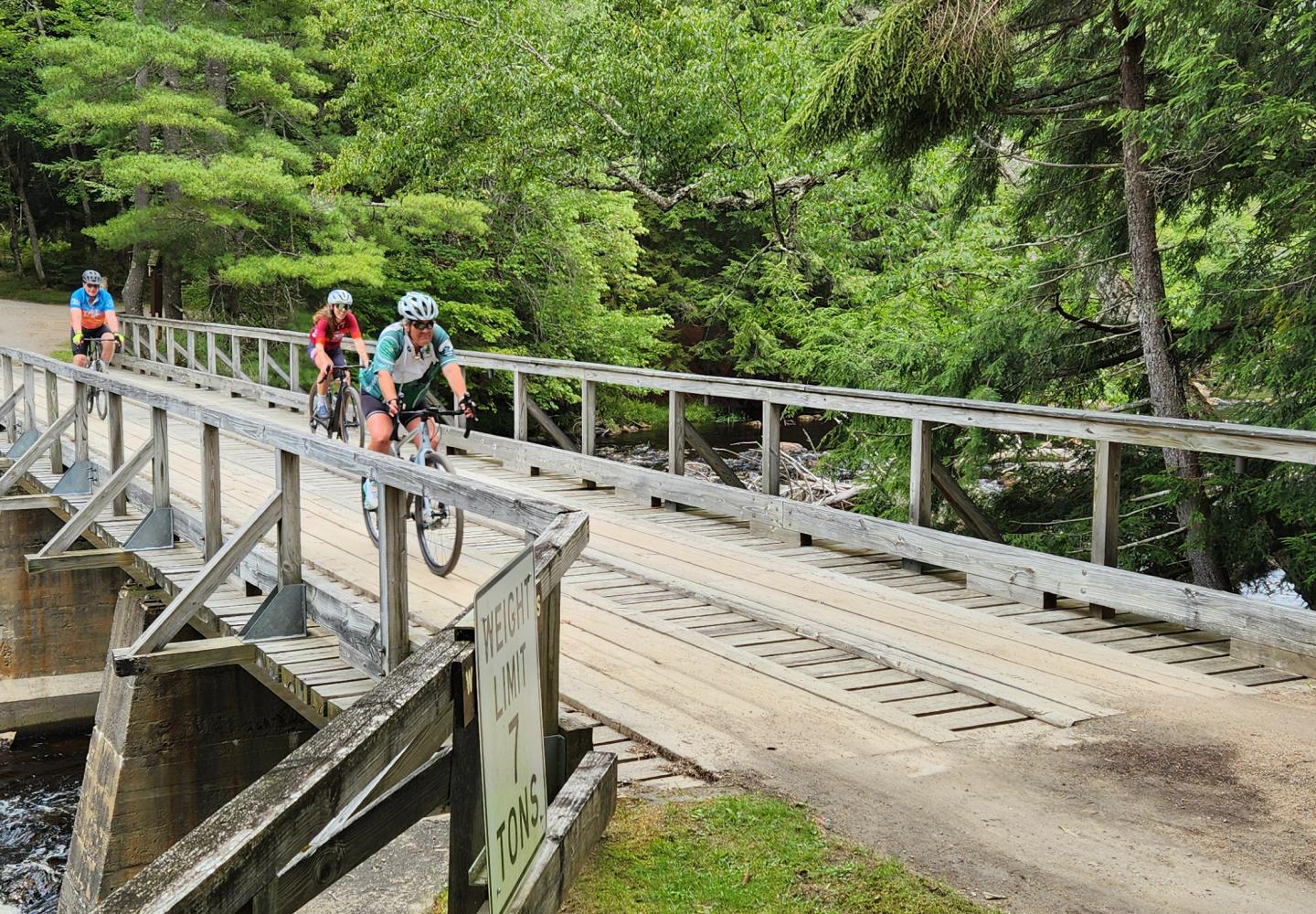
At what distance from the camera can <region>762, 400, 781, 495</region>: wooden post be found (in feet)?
30.9

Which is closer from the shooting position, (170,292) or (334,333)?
(334,333)

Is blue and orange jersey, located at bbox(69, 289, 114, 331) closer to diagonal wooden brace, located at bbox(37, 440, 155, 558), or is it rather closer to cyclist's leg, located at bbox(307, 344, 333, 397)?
cyclist's leg, located at bbox(307, 344, 333, 397)

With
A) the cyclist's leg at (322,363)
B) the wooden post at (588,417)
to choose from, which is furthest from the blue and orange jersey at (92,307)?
the wooden post at (588,417)

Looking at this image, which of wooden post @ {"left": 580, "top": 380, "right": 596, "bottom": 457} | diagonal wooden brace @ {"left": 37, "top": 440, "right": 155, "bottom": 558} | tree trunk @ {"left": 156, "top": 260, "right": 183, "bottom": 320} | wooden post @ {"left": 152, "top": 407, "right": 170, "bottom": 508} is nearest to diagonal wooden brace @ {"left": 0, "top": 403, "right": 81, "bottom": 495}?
diagonal wooden brace @ {"left": 37, "top": 440, "right": 155, "bottom": 558}

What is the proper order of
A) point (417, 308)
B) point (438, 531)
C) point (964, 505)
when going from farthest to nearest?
point (964, 505)
point (438, 531)
point (417, 308)

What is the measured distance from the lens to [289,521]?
635 centimetres

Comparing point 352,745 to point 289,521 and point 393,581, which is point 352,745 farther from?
point 289,521

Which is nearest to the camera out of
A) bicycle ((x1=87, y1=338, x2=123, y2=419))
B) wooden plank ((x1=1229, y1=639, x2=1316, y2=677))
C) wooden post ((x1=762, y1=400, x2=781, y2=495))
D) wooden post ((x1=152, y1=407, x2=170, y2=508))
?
wooden plank ((x1=1229, y1=639, x2=1316, y2=677))

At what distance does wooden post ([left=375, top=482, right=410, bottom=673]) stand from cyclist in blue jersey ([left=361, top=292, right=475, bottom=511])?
2230 mm

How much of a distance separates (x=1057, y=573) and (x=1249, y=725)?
6.60ft

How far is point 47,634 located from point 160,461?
17.3 ft

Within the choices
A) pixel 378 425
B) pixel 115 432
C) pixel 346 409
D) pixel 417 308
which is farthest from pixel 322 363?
pixel 417 308

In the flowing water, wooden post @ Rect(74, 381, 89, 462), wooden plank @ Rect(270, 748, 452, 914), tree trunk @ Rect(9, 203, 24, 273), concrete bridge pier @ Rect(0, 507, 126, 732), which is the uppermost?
tree trunk @ Rect(9, 203, 24, 273)

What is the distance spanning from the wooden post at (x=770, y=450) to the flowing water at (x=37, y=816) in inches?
230
